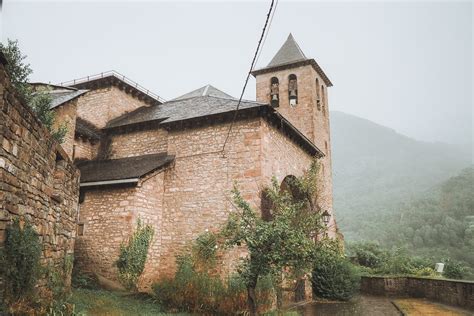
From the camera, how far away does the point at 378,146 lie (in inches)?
4456

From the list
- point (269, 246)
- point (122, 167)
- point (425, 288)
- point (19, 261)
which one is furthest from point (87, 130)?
point (425, 288)

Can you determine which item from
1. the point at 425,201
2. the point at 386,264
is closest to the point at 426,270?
the point at 386,264

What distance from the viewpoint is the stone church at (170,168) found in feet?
38.4

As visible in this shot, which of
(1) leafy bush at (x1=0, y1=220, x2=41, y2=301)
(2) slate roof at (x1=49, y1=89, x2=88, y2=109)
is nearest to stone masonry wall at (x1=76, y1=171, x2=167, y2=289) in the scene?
(2) slate roof at (x1=49, y1=89, x2=88, y2=109)

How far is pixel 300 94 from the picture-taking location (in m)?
19.5

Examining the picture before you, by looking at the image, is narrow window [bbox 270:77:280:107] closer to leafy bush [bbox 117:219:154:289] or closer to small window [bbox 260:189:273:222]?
small window [bbox 260:189:273:222]

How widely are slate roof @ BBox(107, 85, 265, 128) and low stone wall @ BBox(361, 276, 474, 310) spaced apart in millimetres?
8646

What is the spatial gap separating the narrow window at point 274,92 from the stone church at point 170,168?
5134 millimetres

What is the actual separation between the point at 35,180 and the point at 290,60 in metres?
17.6

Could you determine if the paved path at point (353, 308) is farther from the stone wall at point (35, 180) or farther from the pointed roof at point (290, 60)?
the pointed roof at point (290, 60)

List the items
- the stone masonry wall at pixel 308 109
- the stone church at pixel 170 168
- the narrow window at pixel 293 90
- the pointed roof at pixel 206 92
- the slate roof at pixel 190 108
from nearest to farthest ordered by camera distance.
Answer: the stone church at pixel 170 168, the slate roof at pixel 190 108, the pointed roof at pixel 206 92, the stone masonry wall at pixel 308 109, the narrow window at pixel 293 90

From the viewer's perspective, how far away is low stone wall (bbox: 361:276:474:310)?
442 inches

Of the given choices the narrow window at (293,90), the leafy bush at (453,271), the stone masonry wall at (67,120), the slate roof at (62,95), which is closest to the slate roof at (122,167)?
the stone masonry wall at (67,120)

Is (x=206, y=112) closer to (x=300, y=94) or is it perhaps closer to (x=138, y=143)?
(x=138, y=143)
